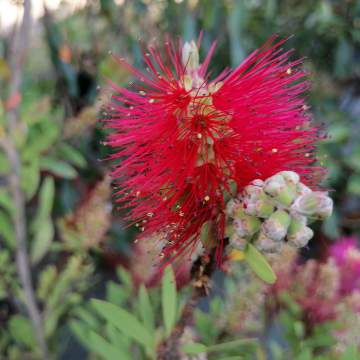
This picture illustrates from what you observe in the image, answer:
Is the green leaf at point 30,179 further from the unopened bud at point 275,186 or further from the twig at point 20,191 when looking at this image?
the unopened bud at point 275,186

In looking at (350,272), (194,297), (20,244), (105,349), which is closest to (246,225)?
(194,297)

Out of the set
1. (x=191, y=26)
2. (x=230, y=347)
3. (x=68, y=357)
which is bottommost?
(x=68, y=357)

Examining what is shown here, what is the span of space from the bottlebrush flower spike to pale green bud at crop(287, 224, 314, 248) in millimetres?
67

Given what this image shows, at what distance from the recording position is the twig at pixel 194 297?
16.3 inches

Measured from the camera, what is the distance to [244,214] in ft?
1.17

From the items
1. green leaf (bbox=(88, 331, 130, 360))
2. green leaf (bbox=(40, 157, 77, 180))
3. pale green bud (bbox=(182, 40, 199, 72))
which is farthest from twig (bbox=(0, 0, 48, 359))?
pale green bud (bbox=(182, 40, 199, 72))

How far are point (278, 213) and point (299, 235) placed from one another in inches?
1.0

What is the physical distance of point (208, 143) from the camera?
0.40 metres

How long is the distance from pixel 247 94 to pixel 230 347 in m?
0.28

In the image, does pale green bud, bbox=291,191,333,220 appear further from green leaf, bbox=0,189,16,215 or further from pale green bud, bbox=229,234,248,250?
green leaf, bbox=0,189,16,215

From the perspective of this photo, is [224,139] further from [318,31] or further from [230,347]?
[318,31]

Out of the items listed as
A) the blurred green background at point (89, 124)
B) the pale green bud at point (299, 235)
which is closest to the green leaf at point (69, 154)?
the blurred green background at point (89, 124)

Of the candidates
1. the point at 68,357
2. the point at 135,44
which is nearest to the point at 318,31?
the point at 135,44

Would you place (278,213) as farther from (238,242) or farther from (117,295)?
(117,295)
